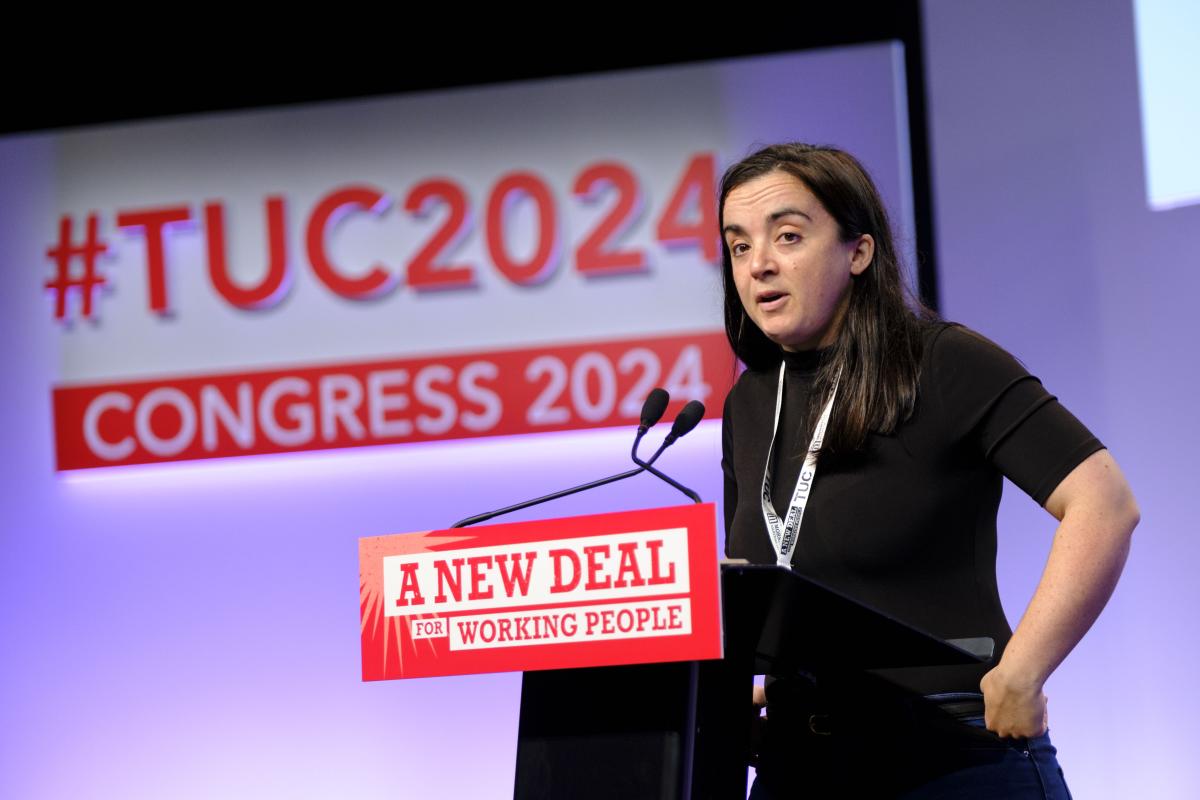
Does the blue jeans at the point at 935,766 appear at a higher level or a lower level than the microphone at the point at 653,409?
lower

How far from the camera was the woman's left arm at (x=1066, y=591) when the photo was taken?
146cm

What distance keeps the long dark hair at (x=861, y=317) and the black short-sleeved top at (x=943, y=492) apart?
25 millimetres

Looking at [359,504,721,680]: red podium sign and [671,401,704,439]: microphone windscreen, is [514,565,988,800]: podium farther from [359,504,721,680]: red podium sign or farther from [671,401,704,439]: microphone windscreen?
[671,401,704,439]: microphone windscreen

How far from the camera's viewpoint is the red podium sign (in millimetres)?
1271

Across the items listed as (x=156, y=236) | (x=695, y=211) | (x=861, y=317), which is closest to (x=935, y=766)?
(x=861, y=317)

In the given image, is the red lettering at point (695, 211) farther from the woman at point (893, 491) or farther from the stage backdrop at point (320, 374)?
the woman at point (893, 491)

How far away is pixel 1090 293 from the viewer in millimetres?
3674

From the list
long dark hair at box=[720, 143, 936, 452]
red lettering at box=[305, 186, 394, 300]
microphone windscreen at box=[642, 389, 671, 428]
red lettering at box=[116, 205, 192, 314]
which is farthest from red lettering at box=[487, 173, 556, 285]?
microphone windscreen at box=[642, 389, 671, 428]

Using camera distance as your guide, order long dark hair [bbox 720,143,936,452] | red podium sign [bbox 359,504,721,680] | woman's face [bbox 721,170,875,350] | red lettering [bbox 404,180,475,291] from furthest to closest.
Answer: red lettering [bbox 404,180,475,291], woman's face [bbox 721,170,875,350], long dark hair [bbox 720,143,936,452], red podium sign [bbox 359,504,721,680]

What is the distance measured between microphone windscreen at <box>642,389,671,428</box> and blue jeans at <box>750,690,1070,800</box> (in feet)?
1.41

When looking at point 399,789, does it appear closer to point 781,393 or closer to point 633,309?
point 633,309

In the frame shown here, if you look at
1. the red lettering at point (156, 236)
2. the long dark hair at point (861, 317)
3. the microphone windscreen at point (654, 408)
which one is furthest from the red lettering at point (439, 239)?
the microphone windscreen at point (654, 408)

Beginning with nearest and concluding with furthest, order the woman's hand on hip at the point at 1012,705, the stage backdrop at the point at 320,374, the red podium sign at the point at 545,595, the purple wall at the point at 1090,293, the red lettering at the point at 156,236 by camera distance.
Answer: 1. the red podium sign at the point at 545,595
2. the woman's hand on hip at the point at 1012,705
3. the purple wall at the point at 1090,293
4. the stage backdrop at the point at 320,374
5. the red lettering at the point at 156,236

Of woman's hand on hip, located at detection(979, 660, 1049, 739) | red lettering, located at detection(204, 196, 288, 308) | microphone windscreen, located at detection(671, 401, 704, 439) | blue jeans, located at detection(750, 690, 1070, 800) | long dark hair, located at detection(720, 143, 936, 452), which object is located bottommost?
blue jeans, located at detection(750, 690, 1070, 800)
